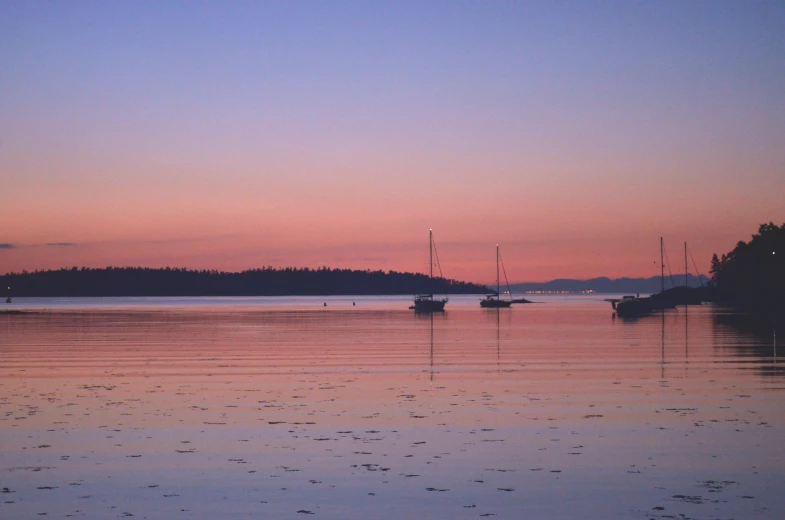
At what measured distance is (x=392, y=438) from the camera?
17.7m

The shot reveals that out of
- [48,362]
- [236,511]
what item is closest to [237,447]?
[236,511]

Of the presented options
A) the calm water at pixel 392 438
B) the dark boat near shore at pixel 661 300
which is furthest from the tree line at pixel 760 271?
the calm water at pixel 392 438

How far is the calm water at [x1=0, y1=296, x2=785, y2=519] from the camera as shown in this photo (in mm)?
12867

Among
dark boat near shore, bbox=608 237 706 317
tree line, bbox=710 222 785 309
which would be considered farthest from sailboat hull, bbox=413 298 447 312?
tree line, bbox=710 222 785 309

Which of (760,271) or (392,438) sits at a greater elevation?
(760,271)

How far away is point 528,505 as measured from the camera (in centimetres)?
1262

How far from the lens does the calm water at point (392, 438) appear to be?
42.2ft

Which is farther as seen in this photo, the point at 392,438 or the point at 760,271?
the point at 760,271

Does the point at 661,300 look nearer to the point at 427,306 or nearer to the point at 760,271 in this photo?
the point at 760,271

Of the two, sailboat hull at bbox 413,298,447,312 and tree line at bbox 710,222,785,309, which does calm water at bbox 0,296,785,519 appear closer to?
sailboat hull at bbox 413,298,447,312

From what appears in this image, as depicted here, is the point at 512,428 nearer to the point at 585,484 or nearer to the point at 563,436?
the point at 563,436

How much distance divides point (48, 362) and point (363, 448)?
2214 centimetres

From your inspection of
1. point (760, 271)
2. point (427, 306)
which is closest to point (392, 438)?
point (427, 306)

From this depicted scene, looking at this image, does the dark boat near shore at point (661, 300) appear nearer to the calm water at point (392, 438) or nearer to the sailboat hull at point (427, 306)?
the sailboat hull at point (427, 306)
